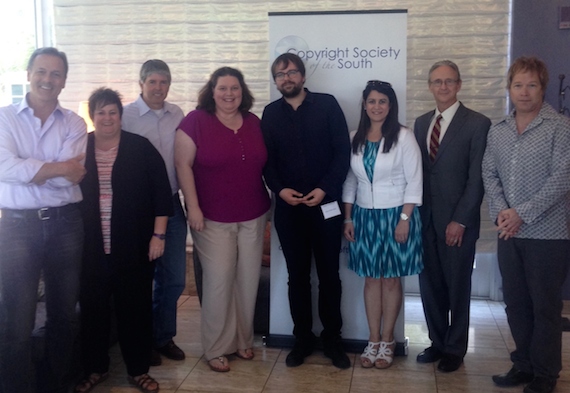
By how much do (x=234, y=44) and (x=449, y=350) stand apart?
275 cm

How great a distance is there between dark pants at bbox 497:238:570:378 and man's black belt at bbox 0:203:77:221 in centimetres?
206

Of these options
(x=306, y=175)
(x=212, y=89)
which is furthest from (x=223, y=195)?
(x=212, y=89)

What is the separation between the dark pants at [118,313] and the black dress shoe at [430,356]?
4.88 feet

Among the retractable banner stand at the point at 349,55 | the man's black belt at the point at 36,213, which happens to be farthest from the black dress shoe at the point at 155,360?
the man's black belt at the point at 36,213

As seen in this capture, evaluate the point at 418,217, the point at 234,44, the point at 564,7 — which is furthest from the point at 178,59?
the point at 564,7

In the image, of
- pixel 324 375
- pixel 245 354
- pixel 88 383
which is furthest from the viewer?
pixel 245 354

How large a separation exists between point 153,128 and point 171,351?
50.5 inches

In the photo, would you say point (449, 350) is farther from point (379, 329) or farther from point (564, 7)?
point (564, 7)

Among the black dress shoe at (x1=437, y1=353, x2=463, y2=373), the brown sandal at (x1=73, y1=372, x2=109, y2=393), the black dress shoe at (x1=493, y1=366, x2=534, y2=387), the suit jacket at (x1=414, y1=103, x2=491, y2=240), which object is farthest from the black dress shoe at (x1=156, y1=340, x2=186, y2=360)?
the black dress shoe at (x1=493, y1=366, x2=534, y2=387)

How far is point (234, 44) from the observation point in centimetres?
476

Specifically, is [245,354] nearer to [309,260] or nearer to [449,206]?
[309,260]

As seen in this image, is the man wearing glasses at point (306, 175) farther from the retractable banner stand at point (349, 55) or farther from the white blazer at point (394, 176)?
the retractable banner stand at point (349, 55)

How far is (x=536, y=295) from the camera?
2891 millimetres

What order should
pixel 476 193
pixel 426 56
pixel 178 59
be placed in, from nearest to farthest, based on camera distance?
pixel 476 193, pixel 426 56, pixel 178 59
